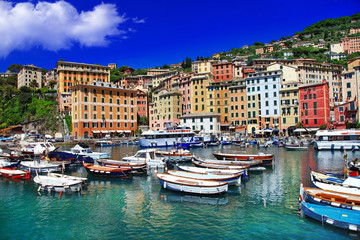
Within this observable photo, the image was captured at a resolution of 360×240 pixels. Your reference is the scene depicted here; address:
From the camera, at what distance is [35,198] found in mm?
19578

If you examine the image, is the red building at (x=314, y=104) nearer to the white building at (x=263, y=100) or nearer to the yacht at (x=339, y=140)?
the white building at (x=263, y=100)

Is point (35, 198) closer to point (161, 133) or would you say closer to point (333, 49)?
point (161, 133)

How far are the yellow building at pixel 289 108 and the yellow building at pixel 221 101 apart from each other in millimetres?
15731

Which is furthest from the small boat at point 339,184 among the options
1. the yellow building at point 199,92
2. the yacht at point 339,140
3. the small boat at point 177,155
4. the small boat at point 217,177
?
the yellow building at point 199,92

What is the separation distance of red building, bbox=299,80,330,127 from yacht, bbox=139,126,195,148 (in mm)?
31489

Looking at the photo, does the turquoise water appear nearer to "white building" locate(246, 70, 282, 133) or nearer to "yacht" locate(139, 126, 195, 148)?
"yacht" locate(139, 126, 195, 148)

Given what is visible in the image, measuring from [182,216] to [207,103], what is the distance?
67.1 m

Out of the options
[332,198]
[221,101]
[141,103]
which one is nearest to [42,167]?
[332,198]

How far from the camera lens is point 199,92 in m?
82.8

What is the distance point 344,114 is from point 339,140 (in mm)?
22809

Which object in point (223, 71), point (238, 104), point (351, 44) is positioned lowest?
point (238, 104)

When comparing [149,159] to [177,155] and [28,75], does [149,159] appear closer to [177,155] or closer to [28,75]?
[177,155]

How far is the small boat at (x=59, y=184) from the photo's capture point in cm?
2036

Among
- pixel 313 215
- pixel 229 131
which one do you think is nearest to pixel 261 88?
pixel 229 131
